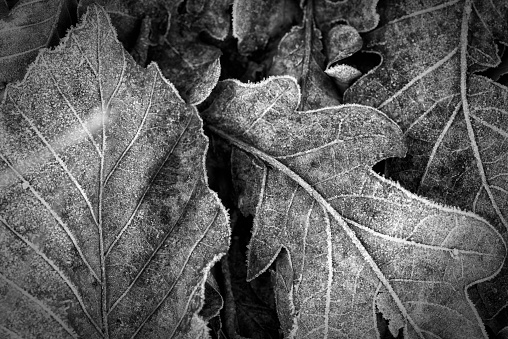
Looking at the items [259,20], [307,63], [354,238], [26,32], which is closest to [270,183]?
[354,238]

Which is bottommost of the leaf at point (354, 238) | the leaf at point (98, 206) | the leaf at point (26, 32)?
the leaf at point (354, 238)

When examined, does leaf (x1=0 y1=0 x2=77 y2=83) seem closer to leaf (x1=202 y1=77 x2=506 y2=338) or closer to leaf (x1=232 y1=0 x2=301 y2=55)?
leaf (x1=232 y1=0 x2=301 y2=55)

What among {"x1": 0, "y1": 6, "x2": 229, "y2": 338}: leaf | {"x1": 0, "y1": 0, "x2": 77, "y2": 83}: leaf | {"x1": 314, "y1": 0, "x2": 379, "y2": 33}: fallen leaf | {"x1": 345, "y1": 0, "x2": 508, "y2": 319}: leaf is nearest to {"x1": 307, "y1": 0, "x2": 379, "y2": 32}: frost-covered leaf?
{"x1": 314, "y1": 0, "x2": 379, "y2": 33}: fallen leaf

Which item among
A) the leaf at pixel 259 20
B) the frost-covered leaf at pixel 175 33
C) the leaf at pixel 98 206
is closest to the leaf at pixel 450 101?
the leaf at pixel 259 20

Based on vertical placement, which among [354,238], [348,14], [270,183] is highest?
[348,14]

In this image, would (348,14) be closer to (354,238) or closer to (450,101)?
(450,101)

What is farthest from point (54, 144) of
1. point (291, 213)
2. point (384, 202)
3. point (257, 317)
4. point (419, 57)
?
point (419, 57)

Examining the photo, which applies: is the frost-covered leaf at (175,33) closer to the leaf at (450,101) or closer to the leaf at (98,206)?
the leaf at (98,206)
